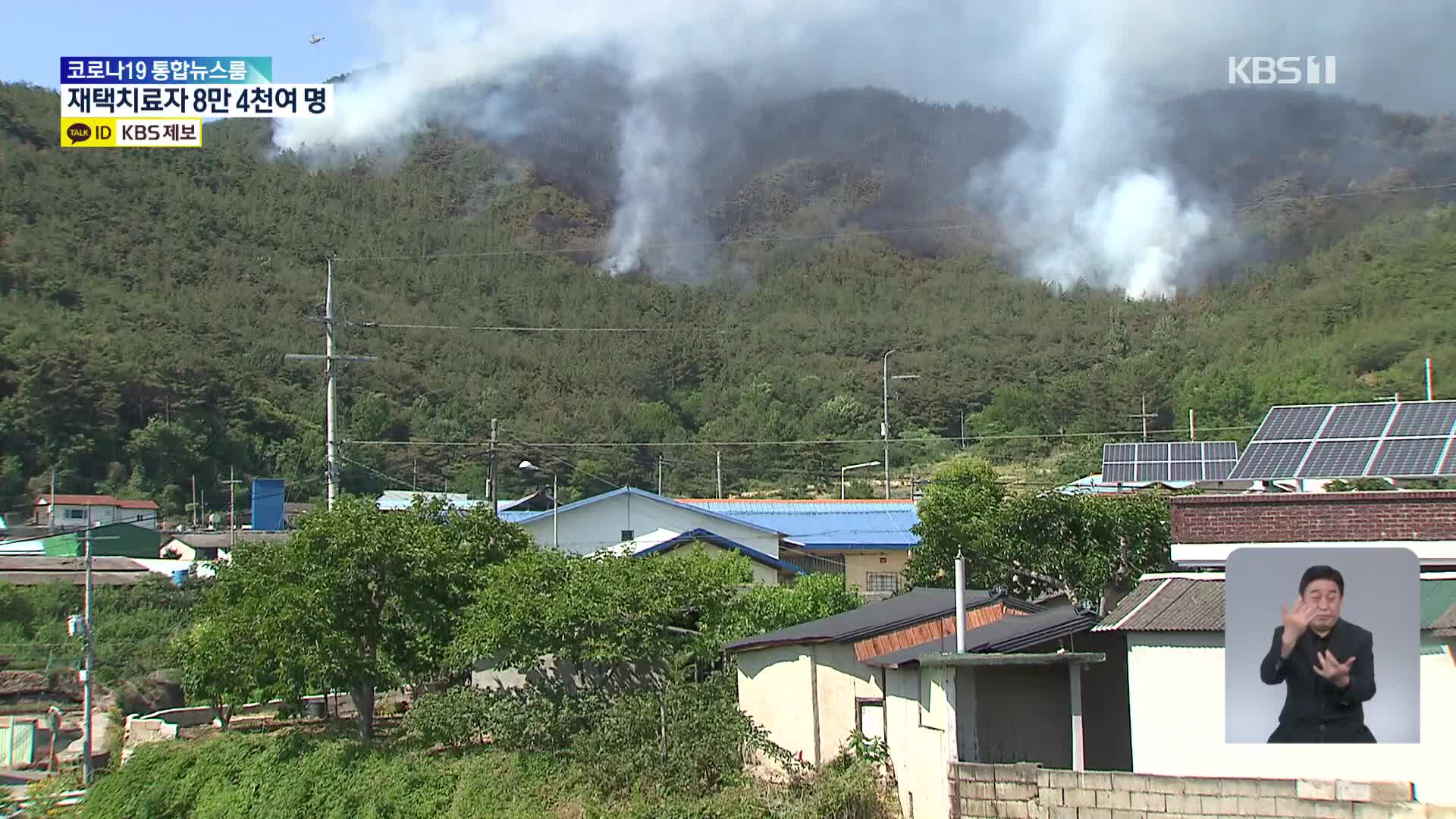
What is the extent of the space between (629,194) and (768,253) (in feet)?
83.8

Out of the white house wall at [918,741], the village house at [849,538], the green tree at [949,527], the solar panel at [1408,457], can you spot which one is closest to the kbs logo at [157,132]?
the village house at [849,538]

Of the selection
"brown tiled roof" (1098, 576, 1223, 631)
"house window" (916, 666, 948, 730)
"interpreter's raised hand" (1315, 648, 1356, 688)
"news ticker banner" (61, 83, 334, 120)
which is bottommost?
"house window" (916, 666, 948, 730)

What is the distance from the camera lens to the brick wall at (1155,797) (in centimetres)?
1292

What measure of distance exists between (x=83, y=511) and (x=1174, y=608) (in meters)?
67.6

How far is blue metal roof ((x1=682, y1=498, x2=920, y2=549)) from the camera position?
153 feet

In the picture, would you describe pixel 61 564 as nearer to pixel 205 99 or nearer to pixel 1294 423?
pixel 205 99

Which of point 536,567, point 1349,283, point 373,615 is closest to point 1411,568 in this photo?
point 536,567

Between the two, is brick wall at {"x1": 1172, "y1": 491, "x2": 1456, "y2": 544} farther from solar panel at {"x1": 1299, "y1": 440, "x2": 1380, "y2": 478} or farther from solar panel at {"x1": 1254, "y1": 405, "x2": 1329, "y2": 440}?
solar panel at {"x1": 1254, "y1": 405, "x2": 1329, "y2": 440}

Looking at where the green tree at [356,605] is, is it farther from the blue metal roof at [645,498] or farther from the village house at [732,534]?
the blue metal roof at [645,498]

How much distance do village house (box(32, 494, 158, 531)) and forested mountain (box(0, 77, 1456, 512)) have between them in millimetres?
5100

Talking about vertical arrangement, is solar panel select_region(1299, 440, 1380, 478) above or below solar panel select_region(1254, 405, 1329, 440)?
below

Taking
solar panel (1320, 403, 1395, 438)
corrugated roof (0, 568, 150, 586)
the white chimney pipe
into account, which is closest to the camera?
the white chimney pipe

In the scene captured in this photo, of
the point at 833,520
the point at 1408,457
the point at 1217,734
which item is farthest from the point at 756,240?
the point at 1217,734

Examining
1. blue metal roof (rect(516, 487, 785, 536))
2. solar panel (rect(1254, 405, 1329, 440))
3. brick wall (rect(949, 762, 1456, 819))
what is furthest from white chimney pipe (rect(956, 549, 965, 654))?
blue metal roof (rect(516, 487, 785, 536))
